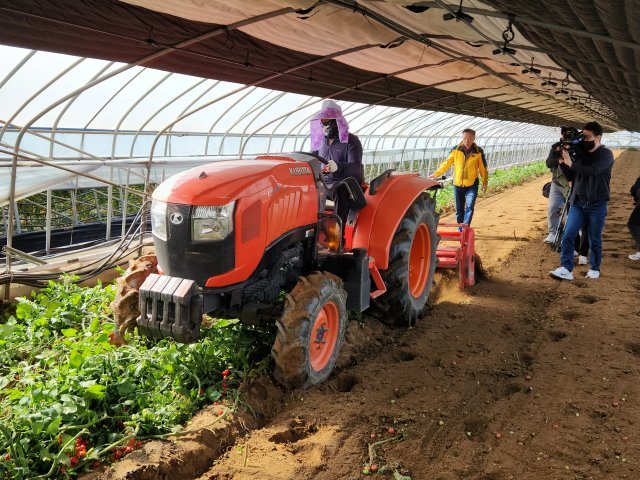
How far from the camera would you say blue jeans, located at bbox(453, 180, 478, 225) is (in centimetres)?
720

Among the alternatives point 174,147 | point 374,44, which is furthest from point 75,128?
point 374,44

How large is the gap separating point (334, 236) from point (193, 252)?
118 cm

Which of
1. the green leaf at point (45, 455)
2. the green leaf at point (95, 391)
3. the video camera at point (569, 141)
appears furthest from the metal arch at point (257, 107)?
the green leaf at point (45, 455)

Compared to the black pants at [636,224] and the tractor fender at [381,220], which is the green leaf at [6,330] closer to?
the tractor fender at [381,220]

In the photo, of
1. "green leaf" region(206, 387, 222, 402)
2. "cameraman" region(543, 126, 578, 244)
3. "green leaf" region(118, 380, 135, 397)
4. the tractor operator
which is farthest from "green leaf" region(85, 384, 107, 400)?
"cameraman" region(543, 126, 578, 244)

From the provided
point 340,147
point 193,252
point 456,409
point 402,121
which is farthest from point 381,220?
point 402,121

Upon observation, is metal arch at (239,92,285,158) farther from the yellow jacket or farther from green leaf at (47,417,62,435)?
green leaf at (47,417,62,435)

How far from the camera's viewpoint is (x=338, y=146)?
393 centimetres

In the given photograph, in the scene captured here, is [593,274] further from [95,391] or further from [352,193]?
[95,391]

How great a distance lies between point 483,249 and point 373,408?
4752mm

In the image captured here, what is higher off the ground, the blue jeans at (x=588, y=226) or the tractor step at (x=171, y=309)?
the blue jeans at (x=588, y=226)

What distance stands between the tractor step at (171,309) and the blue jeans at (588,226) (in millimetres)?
4445

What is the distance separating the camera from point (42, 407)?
2445 millimetres

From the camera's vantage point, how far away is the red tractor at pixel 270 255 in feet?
8.97
